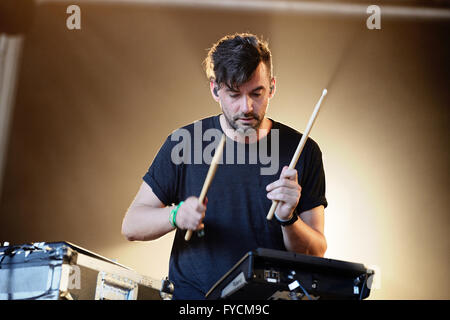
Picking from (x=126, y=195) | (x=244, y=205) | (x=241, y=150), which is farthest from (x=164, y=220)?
(x=126, y=195)

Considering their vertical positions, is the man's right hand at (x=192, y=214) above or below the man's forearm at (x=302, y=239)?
above

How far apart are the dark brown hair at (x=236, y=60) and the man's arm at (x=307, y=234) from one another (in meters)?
0.48

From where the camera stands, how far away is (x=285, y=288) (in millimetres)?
1250

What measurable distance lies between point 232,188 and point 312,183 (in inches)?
10.6

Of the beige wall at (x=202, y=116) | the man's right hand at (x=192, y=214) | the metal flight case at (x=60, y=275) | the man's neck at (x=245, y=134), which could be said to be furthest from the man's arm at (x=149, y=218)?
the beige wall at (x=202, y=116)

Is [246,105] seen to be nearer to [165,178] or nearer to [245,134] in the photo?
[245,134]

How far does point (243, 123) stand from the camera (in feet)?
5.94

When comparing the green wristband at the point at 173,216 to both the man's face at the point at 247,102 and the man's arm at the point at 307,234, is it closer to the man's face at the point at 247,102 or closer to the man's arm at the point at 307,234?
the man's arm at the point at 307,234

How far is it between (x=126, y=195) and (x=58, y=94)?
0.74 m

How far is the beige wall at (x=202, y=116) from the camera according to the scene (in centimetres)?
323

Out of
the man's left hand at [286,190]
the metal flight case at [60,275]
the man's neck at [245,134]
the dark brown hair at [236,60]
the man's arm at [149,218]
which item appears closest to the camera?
the metal flight case at [60,275]

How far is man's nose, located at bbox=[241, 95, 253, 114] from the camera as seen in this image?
1759mm

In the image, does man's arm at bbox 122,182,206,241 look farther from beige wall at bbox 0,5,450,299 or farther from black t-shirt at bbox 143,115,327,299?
beige wall at bbox 0,5,450,299

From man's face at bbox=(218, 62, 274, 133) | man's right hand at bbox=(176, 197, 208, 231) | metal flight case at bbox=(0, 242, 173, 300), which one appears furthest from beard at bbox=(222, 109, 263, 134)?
metal flight case at bbox=(0, 242, 173, 300)
